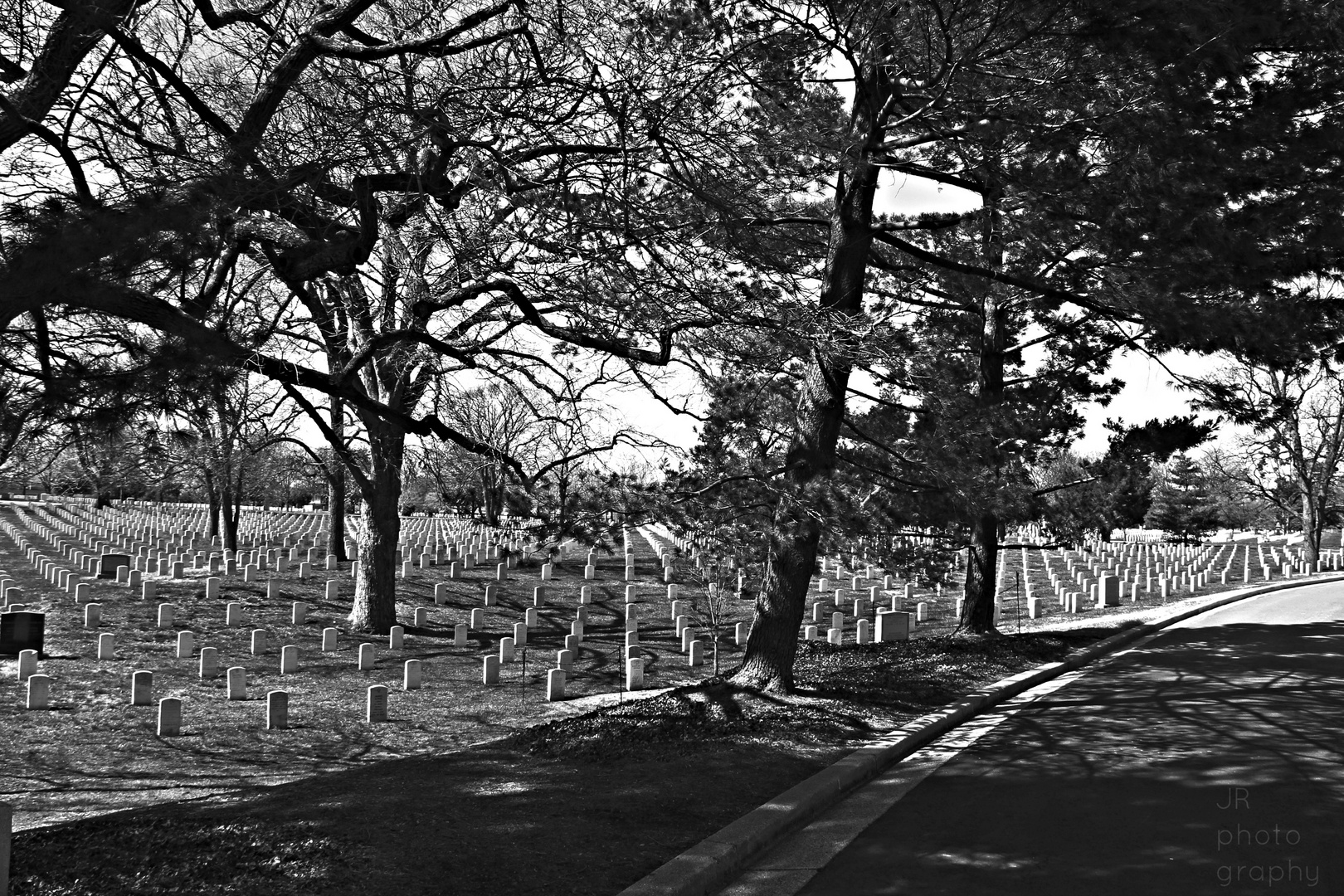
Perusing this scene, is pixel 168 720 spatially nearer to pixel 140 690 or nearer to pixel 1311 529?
pixel 140 690

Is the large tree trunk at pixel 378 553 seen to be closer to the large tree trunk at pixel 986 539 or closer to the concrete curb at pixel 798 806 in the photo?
the large tree trunk at pixel 986 539

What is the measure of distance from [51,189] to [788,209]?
22.9 ft

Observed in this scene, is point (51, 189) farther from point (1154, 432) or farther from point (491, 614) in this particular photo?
point (491, 614)

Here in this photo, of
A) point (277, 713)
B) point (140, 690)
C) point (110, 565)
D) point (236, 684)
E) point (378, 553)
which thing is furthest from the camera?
point (110, 565)

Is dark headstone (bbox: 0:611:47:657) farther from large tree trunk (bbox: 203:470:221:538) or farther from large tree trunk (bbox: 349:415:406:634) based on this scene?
large tree trunk (bbox: 203:470:221:538)

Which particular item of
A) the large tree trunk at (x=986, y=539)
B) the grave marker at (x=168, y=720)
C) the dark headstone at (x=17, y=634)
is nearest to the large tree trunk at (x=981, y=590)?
the large tree trunk at (x=986, y=539)

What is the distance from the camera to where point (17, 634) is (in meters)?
14.6

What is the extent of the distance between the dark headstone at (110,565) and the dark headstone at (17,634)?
350 inches

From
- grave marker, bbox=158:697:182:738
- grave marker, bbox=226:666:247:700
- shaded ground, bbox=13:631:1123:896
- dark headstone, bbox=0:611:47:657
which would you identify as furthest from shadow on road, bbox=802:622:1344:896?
dark headstone, bbox=0:611:47:657

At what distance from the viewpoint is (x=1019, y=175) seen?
8.56m

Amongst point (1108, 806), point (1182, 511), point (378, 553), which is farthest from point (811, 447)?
point (1182, 511)

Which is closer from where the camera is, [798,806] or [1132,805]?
[798,806]

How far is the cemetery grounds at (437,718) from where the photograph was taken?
4.91 metres

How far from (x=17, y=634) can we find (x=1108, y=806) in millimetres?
15079
